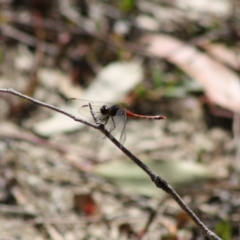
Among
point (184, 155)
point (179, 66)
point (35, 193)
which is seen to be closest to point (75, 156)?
point (35, 193)

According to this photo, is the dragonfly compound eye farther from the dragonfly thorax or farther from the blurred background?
the blurred background

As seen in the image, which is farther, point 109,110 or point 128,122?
point 128,122

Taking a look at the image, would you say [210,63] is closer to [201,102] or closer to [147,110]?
[201,102]

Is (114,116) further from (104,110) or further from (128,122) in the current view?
(128,122)

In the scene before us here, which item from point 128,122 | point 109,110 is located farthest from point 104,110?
point 128,122

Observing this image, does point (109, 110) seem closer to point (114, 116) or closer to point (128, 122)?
point (114, 116)

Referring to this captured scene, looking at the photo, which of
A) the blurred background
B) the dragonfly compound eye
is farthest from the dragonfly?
the blurred background

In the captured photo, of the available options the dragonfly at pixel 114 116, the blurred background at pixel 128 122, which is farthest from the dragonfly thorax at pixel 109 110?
the blurred background at pixel 128 122

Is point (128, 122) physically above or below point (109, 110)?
above
